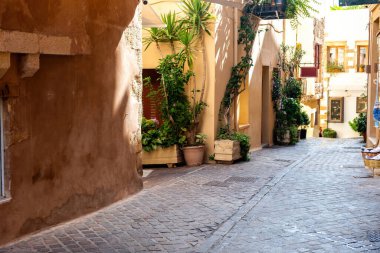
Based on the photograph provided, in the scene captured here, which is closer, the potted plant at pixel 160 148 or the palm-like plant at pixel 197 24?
the potted plant at pixel 160 148

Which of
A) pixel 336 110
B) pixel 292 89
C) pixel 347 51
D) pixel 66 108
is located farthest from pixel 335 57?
pixel 66 108

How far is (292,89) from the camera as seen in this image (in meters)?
20.5

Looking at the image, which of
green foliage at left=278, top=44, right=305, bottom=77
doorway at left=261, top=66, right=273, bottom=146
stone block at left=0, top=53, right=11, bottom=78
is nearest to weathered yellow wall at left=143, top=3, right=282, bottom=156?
doorway at left=261, top=66, right=273, bottom=146

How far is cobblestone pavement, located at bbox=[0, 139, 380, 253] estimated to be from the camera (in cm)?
617

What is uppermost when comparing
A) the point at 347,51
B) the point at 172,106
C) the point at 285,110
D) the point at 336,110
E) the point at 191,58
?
the point at 347,51

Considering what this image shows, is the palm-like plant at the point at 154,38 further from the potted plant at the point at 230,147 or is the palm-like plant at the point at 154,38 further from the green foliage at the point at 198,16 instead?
the potted plant at the point at 230,147

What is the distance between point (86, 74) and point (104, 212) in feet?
6.90

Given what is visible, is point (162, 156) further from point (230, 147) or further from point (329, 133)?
point (329, 133)

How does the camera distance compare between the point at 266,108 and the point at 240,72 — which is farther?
the point at 266,108

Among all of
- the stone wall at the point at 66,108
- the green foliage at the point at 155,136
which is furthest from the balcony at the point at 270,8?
the stone wall at the point at 66,108

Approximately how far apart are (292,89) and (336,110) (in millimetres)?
11748

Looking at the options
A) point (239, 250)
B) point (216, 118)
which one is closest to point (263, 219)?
point (239, 250)

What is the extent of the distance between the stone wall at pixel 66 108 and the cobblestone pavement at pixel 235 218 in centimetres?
39

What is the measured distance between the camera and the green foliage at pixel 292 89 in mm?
20406
